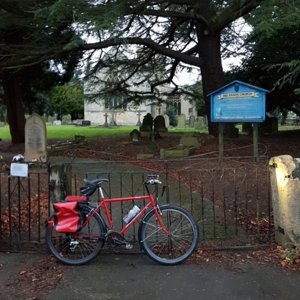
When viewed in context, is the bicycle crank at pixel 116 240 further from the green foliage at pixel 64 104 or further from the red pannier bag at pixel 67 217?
the green foliage at pixel 64 104

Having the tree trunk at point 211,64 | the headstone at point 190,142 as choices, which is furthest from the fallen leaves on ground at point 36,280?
the tree trunk at point 211,64

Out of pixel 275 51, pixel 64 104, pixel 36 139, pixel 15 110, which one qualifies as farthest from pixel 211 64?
pixel 64 104

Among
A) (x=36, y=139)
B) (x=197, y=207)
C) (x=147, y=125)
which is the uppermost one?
(x=147, y=125)

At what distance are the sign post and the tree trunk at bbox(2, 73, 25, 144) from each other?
1414 centimetres

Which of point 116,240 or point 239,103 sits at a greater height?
point 239,103

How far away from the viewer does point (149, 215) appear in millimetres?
5633

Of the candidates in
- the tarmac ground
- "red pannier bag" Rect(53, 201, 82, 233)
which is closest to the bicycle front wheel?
the tarmac ground

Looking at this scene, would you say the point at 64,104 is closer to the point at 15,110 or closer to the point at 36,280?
the point at 15,110

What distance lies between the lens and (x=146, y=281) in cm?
500

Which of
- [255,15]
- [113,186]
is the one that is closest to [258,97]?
[255,15]

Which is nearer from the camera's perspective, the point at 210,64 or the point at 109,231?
the point at 109,231

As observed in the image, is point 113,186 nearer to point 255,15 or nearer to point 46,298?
point 255,15

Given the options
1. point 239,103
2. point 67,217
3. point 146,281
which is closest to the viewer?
point 146,281

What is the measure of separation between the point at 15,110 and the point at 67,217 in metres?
19.6
